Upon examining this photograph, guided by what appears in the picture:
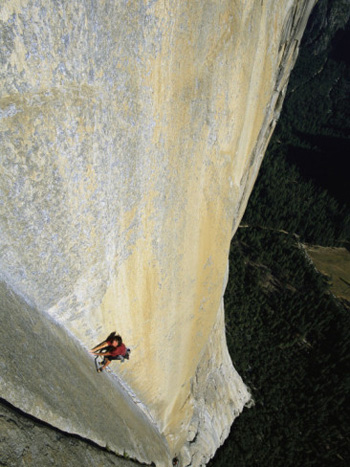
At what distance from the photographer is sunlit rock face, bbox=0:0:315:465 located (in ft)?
11.2

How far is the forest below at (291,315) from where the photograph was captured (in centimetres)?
1457

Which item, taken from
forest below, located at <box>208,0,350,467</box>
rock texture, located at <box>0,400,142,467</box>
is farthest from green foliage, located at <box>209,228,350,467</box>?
rock texture, located at <box>0,400,142,467</box>

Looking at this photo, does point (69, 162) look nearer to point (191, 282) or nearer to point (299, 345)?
point (191, 282)

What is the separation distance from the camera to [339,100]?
61.1 meters

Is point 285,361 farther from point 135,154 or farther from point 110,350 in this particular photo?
point 135,154

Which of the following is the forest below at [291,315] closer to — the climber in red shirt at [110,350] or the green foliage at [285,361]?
the green foliage at [285,361]

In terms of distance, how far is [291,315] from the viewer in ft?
72.2

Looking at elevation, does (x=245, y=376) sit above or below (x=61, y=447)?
below

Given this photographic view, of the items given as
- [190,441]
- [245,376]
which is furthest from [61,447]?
[245,376]

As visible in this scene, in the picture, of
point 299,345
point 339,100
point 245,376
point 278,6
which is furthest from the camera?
point 339,100

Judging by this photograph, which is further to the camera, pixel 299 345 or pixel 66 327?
pixel 299 345

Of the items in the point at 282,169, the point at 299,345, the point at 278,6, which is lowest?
the point at 299,345

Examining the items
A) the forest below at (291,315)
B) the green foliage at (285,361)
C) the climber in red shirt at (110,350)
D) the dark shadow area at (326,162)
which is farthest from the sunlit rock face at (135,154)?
the dark shadow area at (326,162)

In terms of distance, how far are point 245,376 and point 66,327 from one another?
47.0 ft
